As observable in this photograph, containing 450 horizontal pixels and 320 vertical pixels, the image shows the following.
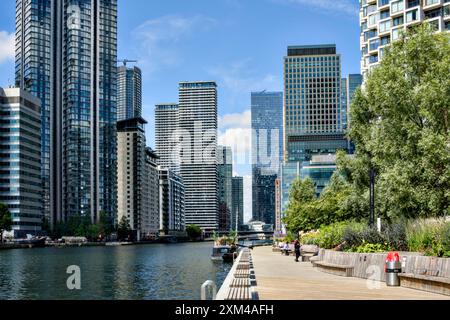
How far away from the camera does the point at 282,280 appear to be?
103 ft

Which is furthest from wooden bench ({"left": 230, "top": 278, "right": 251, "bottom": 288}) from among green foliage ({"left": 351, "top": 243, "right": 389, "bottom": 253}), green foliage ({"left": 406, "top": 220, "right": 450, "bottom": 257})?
green foliage ({"left": 351, "top": 243, "right": 389, "bottom": 253})

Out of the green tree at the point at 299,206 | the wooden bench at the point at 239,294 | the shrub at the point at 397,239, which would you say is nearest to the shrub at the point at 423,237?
the shrub at the point at 397,239

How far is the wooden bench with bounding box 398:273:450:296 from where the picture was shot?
22.3 m

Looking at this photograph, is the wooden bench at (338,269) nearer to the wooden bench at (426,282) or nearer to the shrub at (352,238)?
the shrub at (352,238)

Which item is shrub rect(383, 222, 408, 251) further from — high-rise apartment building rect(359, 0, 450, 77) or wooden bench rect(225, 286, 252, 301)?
high-rise apartment building rect(359, 0, 450, 77)

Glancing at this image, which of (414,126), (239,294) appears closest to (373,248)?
(239,294)

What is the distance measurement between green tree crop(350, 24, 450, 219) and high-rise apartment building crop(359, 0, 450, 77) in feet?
179

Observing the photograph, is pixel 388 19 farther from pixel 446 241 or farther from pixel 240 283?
pixel 240 283

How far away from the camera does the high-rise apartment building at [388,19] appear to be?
108 metres

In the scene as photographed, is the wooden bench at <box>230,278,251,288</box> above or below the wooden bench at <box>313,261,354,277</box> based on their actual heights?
above

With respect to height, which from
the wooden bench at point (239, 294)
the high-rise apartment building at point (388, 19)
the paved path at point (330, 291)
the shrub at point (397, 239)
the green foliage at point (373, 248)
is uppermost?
the high-rise apartment building at point (388, 19)

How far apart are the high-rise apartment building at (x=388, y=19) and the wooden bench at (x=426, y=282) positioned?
80.3 metres

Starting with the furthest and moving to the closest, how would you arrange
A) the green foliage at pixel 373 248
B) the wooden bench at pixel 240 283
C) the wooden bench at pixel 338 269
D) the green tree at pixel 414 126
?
the green tree at pixel 414 126 → the wooden bench at pixel 338 269 → the green foliage at pixel 373 248 → the wooden bench at pixel 240 283
